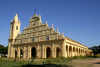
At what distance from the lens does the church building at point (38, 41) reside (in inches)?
1303

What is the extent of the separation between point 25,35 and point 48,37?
10.4 metres

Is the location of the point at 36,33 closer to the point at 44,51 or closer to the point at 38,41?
the point at 38,41

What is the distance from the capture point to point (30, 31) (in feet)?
132

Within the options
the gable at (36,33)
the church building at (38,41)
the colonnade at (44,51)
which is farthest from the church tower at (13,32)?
the colonnade at (44,51)

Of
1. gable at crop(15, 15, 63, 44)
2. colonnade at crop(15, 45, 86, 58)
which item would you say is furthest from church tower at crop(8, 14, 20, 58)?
colonnade at crop(15, 45, 86, 58)

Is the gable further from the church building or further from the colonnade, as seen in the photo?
the colonnade

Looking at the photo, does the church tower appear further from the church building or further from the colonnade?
the colonnade

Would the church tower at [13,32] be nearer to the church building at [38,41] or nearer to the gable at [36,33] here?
the church building at [38,41]

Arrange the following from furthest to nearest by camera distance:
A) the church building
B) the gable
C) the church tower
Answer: the church tower → the gable → the church building

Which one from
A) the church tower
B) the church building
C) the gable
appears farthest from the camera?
the church tower

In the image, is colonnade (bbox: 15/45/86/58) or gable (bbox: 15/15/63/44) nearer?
colonnade (bbox: 15/45/86/58)

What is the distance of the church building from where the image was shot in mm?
33103

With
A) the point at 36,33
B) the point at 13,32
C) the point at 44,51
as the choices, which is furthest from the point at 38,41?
the point at 13,32

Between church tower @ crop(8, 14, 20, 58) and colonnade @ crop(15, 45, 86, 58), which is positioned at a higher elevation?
church tower @ crop(8, 14, 20, 58)
